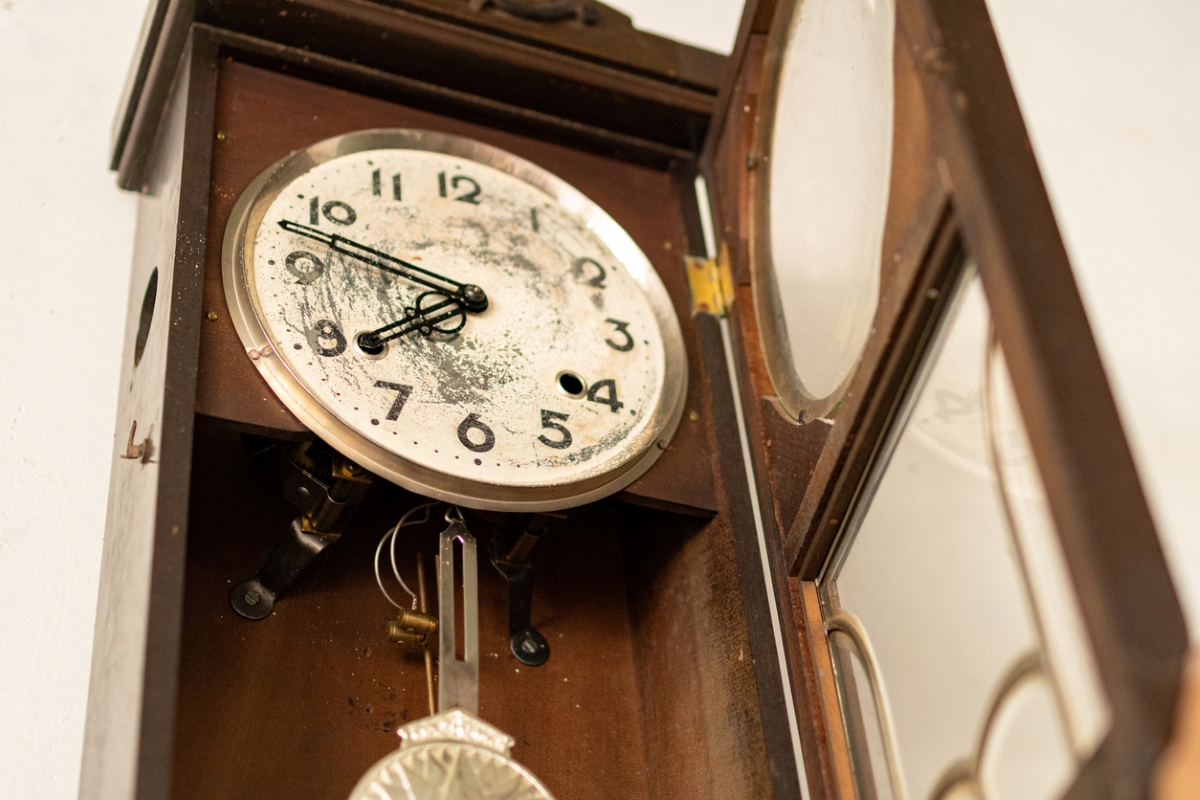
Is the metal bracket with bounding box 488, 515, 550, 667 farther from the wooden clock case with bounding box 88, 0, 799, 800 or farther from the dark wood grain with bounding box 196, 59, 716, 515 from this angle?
the dark wood grain with bounding box 196, 59, 716, 515

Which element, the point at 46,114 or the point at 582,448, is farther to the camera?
the point at 46,114

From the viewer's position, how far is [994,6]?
95.5 inches

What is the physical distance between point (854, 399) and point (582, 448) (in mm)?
295

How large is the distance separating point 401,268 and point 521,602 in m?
0.37

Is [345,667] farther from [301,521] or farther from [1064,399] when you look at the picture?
[1064,399]

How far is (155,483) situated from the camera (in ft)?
3.34

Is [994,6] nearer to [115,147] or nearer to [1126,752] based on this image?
[115,147]

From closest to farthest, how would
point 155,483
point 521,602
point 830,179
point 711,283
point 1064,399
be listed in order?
point 1064,399 < point 155,483 < point 830,179 < point 521,602 < point 711,283

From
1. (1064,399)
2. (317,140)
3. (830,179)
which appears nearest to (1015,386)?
(1064,399)

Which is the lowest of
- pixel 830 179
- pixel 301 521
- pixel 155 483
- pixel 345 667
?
pixel 345 667

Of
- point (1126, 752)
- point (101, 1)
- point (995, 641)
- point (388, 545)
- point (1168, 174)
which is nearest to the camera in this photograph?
point (1126, 752)

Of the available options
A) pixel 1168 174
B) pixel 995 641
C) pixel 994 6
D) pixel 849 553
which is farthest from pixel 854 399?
pixel 994 6

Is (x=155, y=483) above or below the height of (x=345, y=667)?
above

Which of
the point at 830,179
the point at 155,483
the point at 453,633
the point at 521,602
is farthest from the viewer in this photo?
the point at 521,602
